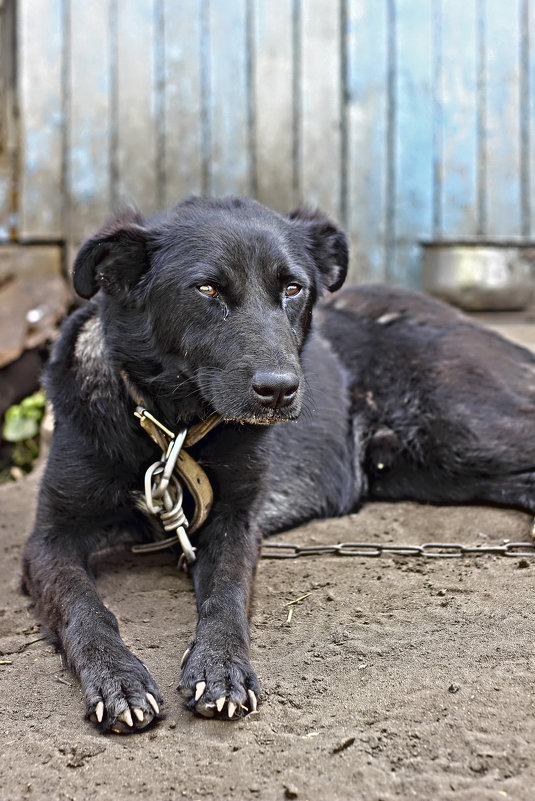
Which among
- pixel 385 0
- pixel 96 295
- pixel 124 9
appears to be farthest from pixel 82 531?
pixel 385 0

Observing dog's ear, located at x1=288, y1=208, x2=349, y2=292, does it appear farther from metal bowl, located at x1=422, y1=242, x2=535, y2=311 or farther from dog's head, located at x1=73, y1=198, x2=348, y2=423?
metal bowl, located at x1=422, y1=242, x2=535, y2=311

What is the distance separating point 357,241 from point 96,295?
2.96 metres

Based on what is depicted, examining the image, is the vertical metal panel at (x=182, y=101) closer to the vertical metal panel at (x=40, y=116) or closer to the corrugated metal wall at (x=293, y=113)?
the corrugated metal wall at (x=293, y=113)

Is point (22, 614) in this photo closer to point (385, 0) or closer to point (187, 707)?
point (187, 707)

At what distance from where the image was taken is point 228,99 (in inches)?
218

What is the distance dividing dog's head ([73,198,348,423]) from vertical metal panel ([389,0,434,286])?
9.48 ft

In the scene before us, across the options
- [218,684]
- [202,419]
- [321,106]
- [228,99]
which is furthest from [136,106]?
[218,684]

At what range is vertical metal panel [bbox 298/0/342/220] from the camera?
5.54 meters

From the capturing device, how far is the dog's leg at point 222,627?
2102 millimetres

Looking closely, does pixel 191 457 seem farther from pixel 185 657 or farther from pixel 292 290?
pixel 185 657

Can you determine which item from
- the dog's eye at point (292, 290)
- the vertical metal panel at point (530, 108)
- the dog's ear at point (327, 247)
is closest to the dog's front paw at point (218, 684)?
the dog's eye at point (292, 290)

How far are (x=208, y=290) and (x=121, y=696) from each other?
123 centimetres

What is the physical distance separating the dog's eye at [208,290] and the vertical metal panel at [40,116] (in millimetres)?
3159

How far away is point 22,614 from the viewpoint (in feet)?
9.13
